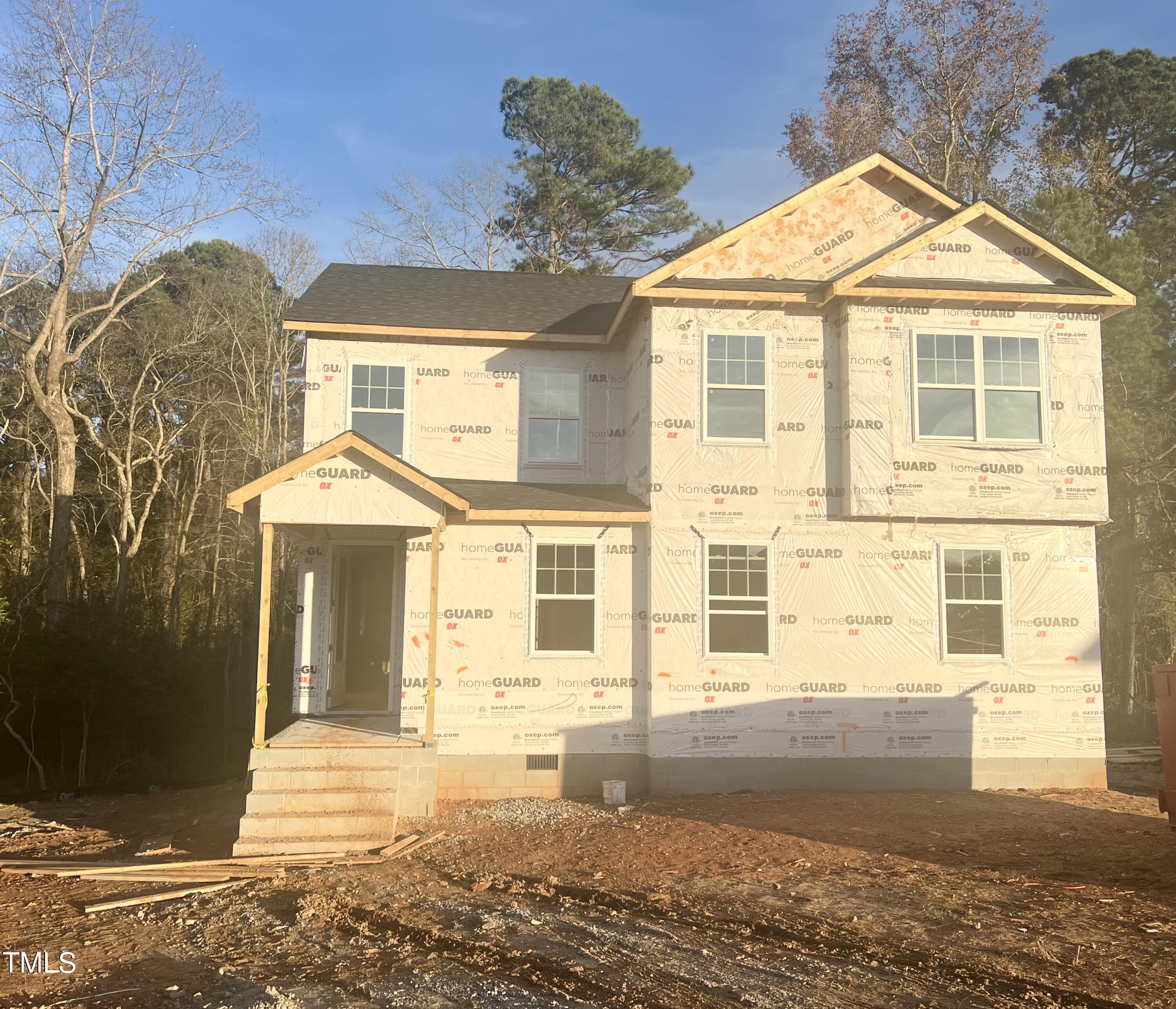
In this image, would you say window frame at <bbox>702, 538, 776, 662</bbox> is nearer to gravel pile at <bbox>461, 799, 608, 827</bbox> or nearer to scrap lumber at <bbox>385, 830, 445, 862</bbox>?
gravel pile at <bbox>461, 799, 608, 827</bbox>

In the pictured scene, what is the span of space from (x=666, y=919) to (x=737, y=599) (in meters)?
6.38

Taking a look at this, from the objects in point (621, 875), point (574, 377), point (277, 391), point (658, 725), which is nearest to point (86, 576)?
point (277, 391)

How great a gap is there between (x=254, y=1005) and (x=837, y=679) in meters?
9.25

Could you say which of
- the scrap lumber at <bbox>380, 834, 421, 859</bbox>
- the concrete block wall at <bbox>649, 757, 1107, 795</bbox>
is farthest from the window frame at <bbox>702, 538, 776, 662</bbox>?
the scrap lumber at <bbox>380, 834, 421, 859</bbox>

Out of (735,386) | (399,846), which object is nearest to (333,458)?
(399,846)

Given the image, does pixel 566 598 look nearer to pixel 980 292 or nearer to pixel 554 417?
pixel 554 417

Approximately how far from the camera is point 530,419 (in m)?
14.9

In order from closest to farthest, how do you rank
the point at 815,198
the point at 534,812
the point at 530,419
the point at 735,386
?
the point at 534,812 → the point at 735,386 → the point at 815,198 → the point at 530,419

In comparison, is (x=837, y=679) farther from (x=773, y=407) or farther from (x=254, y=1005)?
(x=254, y=1005)

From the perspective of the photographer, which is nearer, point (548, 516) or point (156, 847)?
point (156, 847)

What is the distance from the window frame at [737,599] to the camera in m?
13.1

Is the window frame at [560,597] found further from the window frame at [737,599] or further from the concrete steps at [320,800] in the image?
the concrete steps at [320,800]

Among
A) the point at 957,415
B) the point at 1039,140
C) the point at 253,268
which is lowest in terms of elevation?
the point at 957,415

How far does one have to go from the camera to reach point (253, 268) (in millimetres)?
32219
